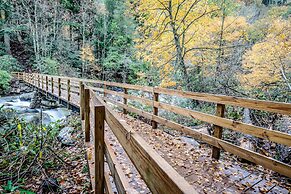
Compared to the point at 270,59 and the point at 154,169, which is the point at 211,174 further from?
the point at 270,59

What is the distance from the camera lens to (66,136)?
6473mm

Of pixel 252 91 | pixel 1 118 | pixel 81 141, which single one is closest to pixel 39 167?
pixel 81 141

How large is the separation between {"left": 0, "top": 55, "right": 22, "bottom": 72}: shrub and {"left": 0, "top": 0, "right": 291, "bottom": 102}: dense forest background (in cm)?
10

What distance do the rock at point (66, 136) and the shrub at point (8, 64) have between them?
18.7 meters

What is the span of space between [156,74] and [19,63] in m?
21.3

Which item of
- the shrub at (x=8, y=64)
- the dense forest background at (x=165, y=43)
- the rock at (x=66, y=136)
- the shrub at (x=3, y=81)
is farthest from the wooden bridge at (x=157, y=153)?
the shrub at (x=8, y=64)

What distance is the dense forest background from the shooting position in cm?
840

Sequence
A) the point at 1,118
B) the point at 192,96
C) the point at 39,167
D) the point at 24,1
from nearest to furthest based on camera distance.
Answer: the point at 192,96, the point at 39,167, the point at 1,118, the point at 24,1

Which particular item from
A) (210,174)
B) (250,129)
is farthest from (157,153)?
(210,174)

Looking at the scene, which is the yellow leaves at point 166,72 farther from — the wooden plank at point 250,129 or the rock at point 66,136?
the wooden plank at point 250,129

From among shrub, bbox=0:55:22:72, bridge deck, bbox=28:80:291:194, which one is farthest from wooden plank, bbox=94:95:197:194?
shrub, bbox=0:55:22:72

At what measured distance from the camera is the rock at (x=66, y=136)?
5.95 meters

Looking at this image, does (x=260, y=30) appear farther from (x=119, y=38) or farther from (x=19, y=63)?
(x=19, y=63)

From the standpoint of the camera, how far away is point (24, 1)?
2258cm
